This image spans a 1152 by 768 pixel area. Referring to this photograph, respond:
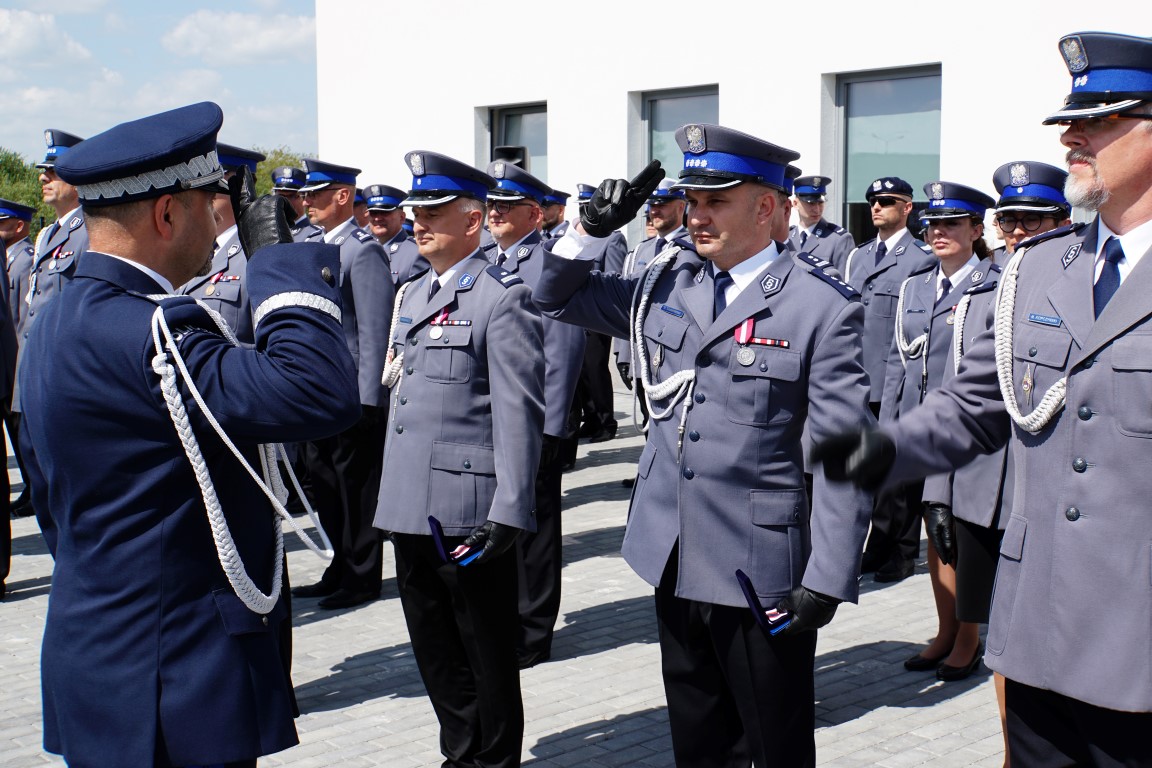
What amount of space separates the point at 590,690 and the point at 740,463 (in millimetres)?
2138

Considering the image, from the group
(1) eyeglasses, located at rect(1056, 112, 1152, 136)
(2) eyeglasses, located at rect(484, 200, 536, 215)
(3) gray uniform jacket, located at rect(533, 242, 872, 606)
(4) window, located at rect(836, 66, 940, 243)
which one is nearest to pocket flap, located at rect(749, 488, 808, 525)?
(3) gray uniform jacket, located at rect(533, 242, 872, 606)

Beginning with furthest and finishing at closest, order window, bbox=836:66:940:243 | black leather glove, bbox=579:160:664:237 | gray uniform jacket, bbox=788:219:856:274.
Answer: window, bbox=836:66:940:243, gray uniform jacket, bbox=788:219:856:274, black leather glove, bbox=579:160:664:237

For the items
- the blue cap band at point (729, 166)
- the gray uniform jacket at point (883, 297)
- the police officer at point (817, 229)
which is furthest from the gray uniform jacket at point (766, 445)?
the police officer at point (817, 229)

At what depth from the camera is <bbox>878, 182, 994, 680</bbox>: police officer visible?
562cm

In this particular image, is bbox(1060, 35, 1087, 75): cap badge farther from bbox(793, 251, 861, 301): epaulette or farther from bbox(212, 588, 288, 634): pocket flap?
bbox(212, 588, 288, 634): pocket flap

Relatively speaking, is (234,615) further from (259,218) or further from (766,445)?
(766,445)

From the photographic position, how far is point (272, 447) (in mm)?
2719

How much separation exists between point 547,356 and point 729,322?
2.74 m

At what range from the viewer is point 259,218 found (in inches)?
106

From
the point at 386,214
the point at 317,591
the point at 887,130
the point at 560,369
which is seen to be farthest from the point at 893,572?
the point at 887,130

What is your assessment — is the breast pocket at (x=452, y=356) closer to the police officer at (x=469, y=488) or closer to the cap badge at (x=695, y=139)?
the police officer at (x=469, y=488)

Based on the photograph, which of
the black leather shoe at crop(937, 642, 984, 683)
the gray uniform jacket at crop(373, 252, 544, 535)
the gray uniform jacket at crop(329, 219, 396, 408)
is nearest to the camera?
the gray uniform jacket at crop(373, 252, 544, 535)

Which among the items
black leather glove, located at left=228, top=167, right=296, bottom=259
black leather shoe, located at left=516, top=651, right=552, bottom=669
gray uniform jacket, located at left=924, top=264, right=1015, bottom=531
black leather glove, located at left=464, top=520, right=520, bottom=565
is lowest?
black leather shoe, located at left=516, top=651, right=552, bottom=669

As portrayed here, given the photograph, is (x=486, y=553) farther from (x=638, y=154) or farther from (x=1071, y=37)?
(x=638, y=154)
